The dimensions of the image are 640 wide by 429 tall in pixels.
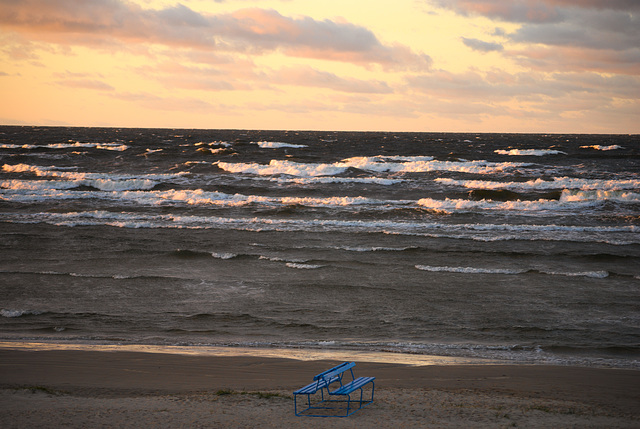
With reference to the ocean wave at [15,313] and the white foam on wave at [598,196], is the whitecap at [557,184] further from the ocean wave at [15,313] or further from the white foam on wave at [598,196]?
the ocean wave at [15,313]

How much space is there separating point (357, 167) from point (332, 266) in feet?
93.2

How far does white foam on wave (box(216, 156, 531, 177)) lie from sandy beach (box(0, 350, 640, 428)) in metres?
32.2

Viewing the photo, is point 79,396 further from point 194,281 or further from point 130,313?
point 194,281

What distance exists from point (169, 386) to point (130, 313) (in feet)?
15.0

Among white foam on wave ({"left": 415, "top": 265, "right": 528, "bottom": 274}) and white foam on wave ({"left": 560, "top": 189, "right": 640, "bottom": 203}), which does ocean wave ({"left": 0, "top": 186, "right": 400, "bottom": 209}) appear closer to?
white foam on wave ({"left": 560, "top": 189, "right": 640, "bottom": 203})

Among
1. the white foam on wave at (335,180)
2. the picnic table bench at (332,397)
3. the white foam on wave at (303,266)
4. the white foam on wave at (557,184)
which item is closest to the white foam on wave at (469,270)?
the white foam on wave at (303,266)

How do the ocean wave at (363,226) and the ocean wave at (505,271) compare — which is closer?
the ocean wave at (505,271)

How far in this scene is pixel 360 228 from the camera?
21.6 metres

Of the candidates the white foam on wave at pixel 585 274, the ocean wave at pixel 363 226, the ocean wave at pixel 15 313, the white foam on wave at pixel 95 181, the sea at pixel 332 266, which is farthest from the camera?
the white foam on wave at pixel 95 181

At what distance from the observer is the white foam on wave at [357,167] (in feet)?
134

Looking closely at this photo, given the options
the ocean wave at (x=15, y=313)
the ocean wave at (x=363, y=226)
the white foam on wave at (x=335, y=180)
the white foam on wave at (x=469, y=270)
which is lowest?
the ocean wave at (x=15, y=313)

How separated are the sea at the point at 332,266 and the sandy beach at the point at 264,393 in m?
1.05

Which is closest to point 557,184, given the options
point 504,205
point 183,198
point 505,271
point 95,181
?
point 504,205

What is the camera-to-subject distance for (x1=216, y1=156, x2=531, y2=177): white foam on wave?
40.8 meters
